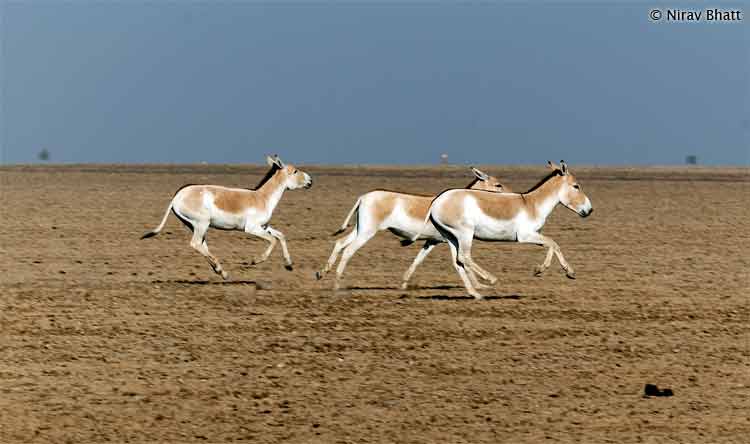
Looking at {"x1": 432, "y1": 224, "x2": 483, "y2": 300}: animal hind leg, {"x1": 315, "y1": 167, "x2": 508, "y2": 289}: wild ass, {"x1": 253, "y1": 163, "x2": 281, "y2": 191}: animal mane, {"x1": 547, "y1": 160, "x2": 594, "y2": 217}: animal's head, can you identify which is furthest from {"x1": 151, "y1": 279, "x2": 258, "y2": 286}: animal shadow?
{"x1": 547, "y1": 160, "x2": 594, "y2": 217}: animal's head

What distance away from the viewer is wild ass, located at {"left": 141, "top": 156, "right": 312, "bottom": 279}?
63.3ft

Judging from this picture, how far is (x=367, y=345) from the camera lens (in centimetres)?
1429

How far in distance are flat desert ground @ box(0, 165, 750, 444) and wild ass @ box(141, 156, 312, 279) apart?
0.54 m

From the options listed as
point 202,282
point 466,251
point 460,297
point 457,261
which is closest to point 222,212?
point 202,282

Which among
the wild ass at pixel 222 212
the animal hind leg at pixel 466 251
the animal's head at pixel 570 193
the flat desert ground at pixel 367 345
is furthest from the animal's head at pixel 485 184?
the animal hind leg at pixel 466 251

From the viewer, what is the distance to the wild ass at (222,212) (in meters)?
19.3

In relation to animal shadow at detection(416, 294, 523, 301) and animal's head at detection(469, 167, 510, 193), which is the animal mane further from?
animal shadow at detection(416, 294, 523, 301)

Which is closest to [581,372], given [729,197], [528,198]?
[528,198]

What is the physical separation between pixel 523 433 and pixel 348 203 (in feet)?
88.1

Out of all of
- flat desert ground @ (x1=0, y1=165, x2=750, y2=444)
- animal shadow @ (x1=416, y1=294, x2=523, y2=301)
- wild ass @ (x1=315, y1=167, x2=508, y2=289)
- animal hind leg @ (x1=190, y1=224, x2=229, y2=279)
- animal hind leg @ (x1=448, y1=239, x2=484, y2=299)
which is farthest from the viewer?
animal hind leg @ (x1=190, y1=224, x2=229, y2=279)

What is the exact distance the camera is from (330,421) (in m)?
11.1

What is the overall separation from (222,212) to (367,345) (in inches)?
222

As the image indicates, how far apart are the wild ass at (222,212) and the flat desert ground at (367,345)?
0.54 m

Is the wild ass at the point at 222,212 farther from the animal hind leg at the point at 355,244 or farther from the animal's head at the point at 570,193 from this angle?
the animal's head at the point at 570,193
